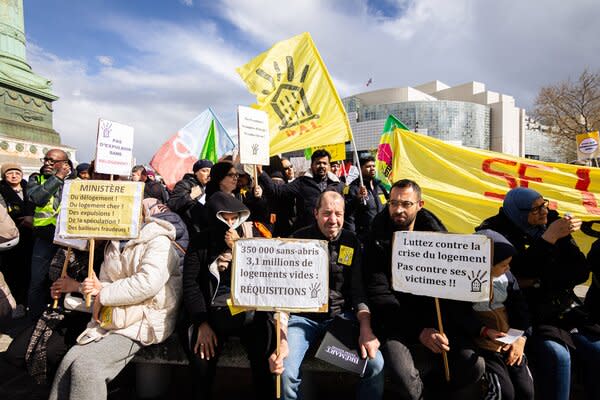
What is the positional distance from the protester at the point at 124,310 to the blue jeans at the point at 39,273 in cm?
187

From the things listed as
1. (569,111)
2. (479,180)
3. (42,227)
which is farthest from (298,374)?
(569,111)

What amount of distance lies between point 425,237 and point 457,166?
2837 mm

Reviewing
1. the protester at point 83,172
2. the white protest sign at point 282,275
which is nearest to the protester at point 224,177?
the white protest sign at point 282,275

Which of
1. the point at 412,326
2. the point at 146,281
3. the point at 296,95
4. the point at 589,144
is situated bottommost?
the point at 412,326

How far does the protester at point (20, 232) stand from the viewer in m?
4.66

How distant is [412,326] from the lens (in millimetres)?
2633

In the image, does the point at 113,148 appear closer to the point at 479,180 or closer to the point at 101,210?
the point at 101,210

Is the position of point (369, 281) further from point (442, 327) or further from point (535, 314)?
point (535, 314)

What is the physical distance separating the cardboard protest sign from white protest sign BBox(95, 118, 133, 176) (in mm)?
479

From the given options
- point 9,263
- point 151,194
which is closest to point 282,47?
point 151,194

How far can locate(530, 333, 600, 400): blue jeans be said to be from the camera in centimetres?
254

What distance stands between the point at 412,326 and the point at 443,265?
0.55 meters

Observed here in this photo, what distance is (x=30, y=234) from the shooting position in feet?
16.2

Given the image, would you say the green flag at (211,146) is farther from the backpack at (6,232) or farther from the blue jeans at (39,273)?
the backpack at (6,232)
